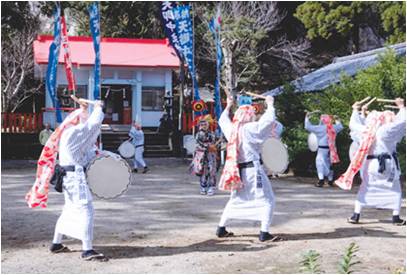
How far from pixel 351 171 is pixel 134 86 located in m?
19.4

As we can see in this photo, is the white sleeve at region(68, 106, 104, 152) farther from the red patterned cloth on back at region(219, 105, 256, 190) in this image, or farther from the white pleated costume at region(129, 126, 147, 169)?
the white pleated costume at region(129, 126, 147, 169)

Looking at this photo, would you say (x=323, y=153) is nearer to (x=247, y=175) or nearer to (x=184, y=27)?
(x=247, y=175)

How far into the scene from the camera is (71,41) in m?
26.0

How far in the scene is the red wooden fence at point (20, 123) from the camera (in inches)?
830

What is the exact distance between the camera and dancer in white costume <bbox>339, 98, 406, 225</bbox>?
755cm

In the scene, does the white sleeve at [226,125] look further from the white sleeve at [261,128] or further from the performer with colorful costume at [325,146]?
the performer with colorful costume at [325,146]

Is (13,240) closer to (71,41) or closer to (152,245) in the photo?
(152,245)

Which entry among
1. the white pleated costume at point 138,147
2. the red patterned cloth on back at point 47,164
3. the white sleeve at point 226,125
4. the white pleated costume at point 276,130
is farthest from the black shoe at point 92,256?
the white pleated costume at point 138,147

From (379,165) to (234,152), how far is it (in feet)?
7.26

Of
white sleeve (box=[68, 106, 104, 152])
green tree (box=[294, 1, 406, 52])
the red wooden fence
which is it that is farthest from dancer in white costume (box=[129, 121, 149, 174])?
green tree (box=[294, 1, 406, 52])

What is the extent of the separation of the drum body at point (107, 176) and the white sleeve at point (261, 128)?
4.96ft

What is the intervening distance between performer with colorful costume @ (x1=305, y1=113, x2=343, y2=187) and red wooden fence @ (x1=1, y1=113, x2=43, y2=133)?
489 inches

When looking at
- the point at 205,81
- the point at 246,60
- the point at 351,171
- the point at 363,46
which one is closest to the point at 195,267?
the point at 351,171

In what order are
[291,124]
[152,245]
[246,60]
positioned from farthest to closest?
[246,60]
[291,124]
[152,245]
